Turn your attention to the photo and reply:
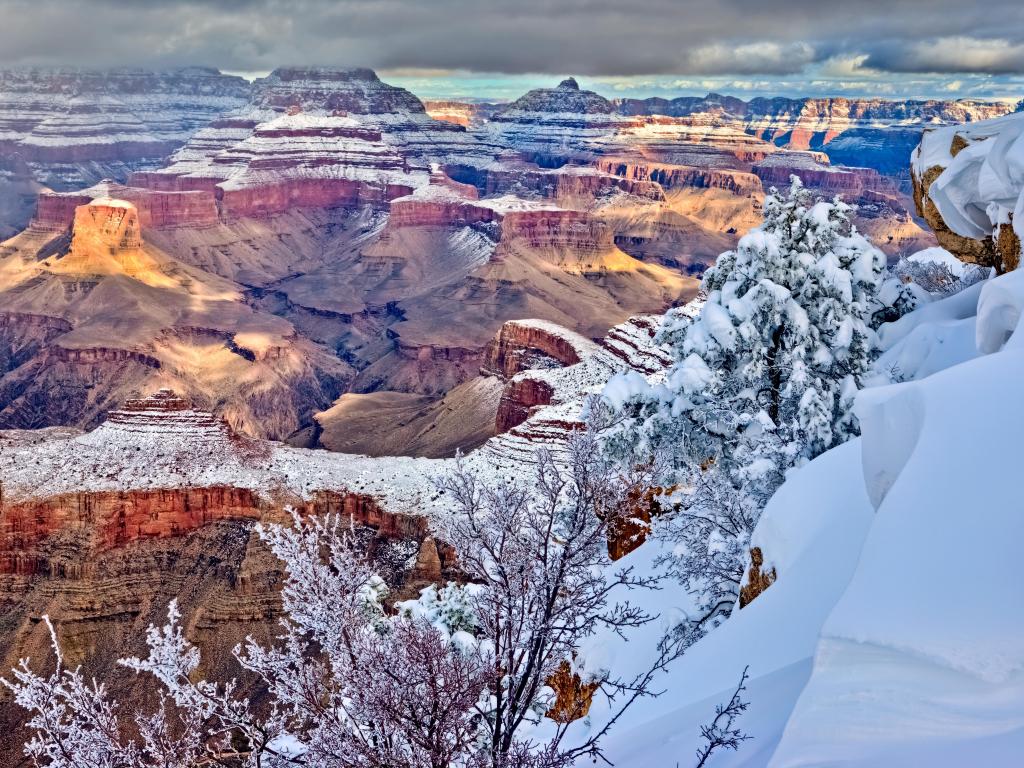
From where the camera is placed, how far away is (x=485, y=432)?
5328 centimetres

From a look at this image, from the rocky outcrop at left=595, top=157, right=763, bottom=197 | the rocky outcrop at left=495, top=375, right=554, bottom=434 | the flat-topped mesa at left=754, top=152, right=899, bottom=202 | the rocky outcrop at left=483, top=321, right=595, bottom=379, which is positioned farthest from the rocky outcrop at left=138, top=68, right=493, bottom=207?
the rocky outcrop at left=495, top=375, right=554, bottom=434

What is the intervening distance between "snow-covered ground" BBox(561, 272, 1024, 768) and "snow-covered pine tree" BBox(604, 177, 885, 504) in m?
3.87

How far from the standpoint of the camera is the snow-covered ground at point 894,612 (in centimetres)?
588

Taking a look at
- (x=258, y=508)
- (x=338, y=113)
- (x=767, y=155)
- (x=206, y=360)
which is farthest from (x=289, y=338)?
(x=767, y=155)

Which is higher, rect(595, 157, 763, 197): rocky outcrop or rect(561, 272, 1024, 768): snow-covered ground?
rect(595, 157, 763, 197): rocky outcrop

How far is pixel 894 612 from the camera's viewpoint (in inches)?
252

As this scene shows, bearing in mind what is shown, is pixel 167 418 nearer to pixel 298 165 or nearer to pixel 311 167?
pixel 298 165

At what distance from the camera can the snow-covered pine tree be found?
15117mm

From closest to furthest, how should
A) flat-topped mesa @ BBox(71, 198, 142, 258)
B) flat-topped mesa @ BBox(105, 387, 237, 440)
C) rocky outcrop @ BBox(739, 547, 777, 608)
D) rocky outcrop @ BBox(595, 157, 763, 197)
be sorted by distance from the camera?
rocky outcrop @ BBox(739, 547, 777, 608)
flat-topped mesa @ BBox(105, 387, 237, 440)
flat-topped mesa @ BBox(71, 198, 142, 258)
rocky outcrop @ BBox(595, 157, 763, 197)

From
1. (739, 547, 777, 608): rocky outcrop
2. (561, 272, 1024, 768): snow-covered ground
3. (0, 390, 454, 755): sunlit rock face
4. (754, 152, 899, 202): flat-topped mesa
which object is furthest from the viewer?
(754, 152, 899, 202): flat-topped mesa

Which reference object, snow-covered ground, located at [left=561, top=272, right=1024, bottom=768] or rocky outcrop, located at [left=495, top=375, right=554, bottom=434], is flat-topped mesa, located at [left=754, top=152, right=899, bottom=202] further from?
snow-covered ground, located at [left=561, top=272, right=1024, bottom=768]

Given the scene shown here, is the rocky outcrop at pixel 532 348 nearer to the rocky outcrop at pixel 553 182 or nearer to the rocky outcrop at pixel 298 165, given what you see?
the rocky outcrop at pixel 298 165

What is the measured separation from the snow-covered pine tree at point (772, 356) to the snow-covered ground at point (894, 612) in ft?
12.7

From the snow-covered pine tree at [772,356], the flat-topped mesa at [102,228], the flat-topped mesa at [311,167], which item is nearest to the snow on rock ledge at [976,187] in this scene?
the snow-covered pine tree at [772,356]
